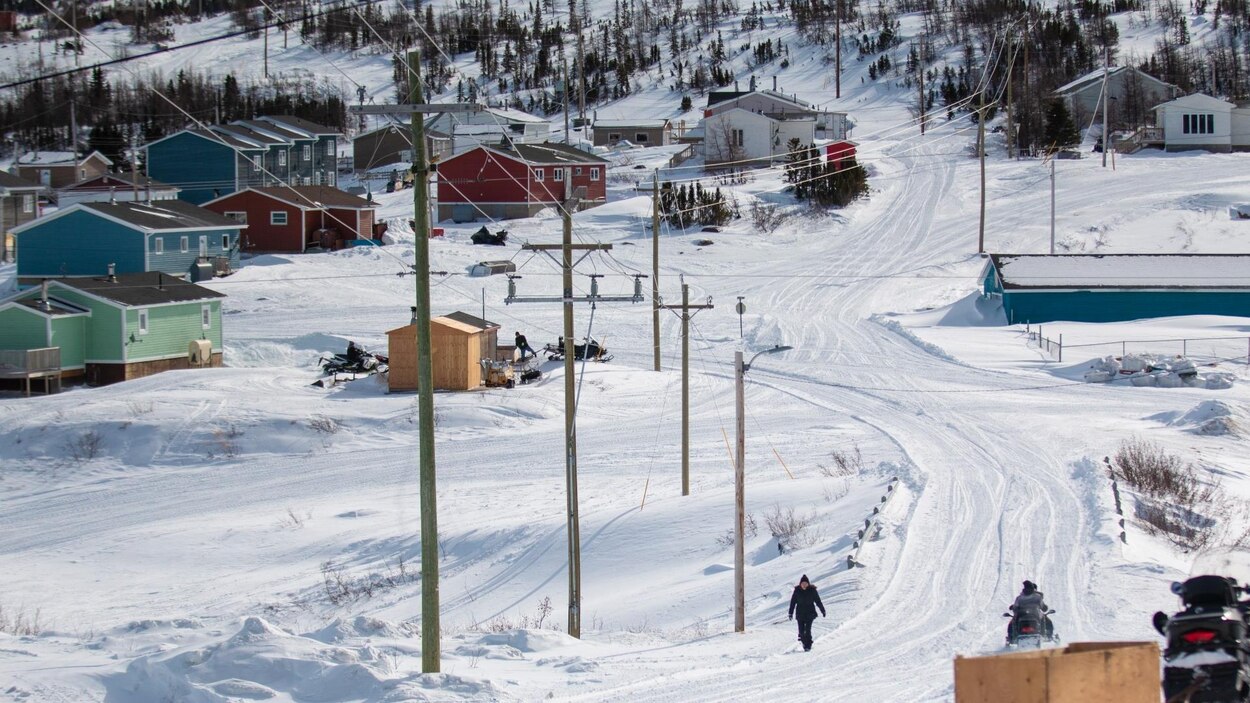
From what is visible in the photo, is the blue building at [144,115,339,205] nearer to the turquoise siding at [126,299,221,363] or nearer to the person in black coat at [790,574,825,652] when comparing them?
the turquoise siding at [126,299,221,363]

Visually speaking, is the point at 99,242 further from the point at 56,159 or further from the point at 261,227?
the point at 56,159

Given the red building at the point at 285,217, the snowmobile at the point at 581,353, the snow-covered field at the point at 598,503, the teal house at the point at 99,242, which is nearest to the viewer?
the snow-covered field at the point at 598,503

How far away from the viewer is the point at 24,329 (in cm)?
3869

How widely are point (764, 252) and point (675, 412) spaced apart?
27.9 m

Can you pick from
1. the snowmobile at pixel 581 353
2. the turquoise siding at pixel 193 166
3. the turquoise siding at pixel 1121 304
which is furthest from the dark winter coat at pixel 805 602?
the turquoise siding at pixel 193 166

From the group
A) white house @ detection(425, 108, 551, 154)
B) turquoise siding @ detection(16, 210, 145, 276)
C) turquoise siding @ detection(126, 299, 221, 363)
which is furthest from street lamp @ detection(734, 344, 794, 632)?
white house @ detection(425, 108, 551, 154)

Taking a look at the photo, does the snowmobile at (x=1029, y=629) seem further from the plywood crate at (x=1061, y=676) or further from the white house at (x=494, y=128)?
the white house at (x=494, y=128)

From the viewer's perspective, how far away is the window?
7819 cm

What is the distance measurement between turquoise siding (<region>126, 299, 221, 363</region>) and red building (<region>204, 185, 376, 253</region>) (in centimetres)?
1861

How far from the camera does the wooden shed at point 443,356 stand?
122 feet

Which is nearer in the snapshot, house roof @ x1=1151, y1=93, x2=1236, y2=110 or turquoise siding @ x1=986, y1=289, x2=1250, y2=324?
turquoise siding @ x1=986, y1=289, x2=1250, y2=324

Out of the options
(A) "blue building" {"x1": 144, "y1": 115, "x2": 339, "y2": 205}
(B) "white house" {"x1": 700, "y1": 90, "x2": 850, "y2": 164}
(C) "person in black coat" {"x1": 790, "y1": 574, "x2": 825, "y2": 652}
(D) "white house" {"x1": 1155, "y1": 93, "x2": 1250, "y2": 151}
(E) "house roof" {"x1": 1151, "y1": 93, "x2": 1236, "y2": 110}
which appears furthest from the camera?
(B) "white house" {"x1": 700, "y1": 90, "x2": 850, "y2": 164}

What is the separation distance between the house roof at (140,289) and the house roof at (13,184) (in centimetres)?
2652

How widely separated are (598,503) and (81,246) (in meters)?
33.8
